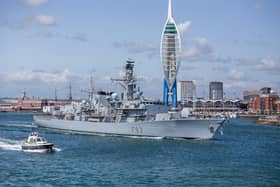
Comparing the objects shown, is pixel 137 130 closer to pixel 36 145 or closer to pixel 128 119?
pixel 128 119

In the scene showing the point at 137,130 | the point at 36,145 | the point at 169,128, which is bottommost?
the point at 36,145

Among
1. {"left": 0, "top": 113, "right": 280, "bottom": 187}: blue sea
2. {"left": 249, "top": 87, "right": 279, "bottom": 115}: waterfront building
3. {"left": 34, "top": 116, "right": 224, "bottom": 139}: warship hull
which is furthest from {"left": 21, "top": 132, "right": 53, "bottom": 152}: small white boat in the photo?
{"left": 249, "top": 87, "right": 279, "bottom": 115}: waterfront building

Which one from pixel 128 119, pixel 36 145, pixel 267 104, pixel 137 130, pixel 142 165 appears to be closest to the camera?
pixel 142 165

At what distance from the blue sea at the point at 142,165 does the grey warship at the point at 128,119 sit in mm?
4125

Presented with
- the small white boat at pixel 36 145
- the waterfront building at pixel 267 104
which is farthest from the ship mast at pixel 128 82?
the waterfront building at pixel 267 104

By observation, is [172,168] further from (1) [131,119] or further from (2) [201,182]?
(1) [131,119]

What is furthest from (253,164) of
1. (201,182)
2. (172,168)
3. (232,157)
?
(201,182)

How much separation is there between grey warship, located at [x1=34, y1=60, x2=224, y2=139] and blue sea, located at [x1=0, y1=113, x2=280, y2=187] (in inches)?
162

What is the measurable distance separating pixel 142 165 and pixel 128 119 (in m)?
27.0

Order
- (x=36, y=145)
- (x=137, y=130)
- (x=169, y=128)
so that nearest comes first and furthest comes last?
(x=36, y=145) → (x=169, y=128) → (x=137, y=130)

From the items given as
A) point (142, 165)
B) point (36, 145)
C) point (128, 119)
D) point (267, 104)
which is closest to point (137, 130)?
point (128, 119)

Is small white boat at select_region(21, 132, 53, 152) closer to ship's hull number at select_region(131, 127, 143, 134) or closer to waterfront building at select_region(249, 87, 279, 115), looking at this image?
ship's hull number at select_region(131, 127, 143, 134)

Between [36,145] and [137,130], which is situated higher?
[137,130]

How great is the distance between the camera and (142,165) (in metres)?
37.0
